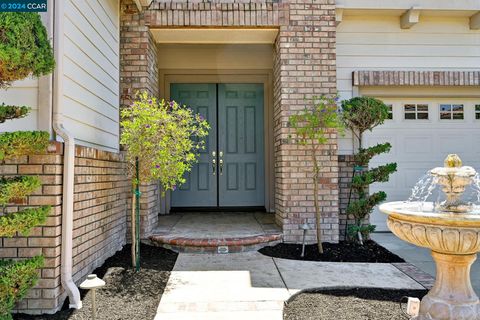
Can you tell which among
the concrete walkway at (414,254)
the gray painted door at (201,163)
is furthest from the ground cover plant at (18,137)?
the gray painted door at (201,163)

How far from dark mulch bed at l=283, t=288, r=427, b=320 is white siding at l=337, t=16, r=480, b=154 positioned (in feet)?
8.32

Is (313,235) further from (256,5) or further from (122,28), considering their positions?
(122,28)

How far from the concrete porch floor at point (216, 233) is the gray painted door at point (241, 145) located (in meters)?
0.72

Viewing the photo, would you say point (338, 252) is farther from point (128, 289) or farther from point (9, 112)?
point (9, 112)

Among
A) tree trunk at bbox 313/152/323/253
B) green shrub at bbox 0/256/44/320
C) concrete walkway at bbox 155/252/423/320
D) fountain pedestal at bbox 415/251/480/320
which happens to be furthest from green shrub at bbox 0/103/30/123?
tree trunk at bbox 313/152/323/253

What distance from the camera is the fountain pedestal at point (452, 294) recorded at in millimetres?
2348

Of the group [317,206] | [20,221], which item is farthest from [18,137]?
[317,206]

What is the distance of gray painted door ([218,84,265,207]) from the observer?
6.88 m

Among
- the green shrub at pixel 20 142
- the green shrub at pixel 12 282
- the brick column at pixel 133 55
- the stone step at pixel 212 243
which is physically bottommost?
the stone step at pixel 212 243

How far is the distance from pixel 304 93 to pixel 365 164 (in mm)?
1199

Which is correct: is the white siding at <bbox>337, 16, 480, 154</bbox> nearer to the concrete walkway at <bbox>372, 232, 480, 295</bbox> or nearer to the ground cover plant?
the concrete walkway at <bbox>372, 232, 480, 295</bbox>

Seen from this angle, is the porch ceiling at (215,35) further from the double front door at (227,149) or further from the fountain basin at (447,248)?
the fountain basin at (447,248)

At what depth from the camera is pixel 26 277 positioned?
2252 mm

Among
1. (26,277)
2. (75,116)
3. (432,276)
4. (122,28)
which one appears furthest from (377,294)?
(122,28)
